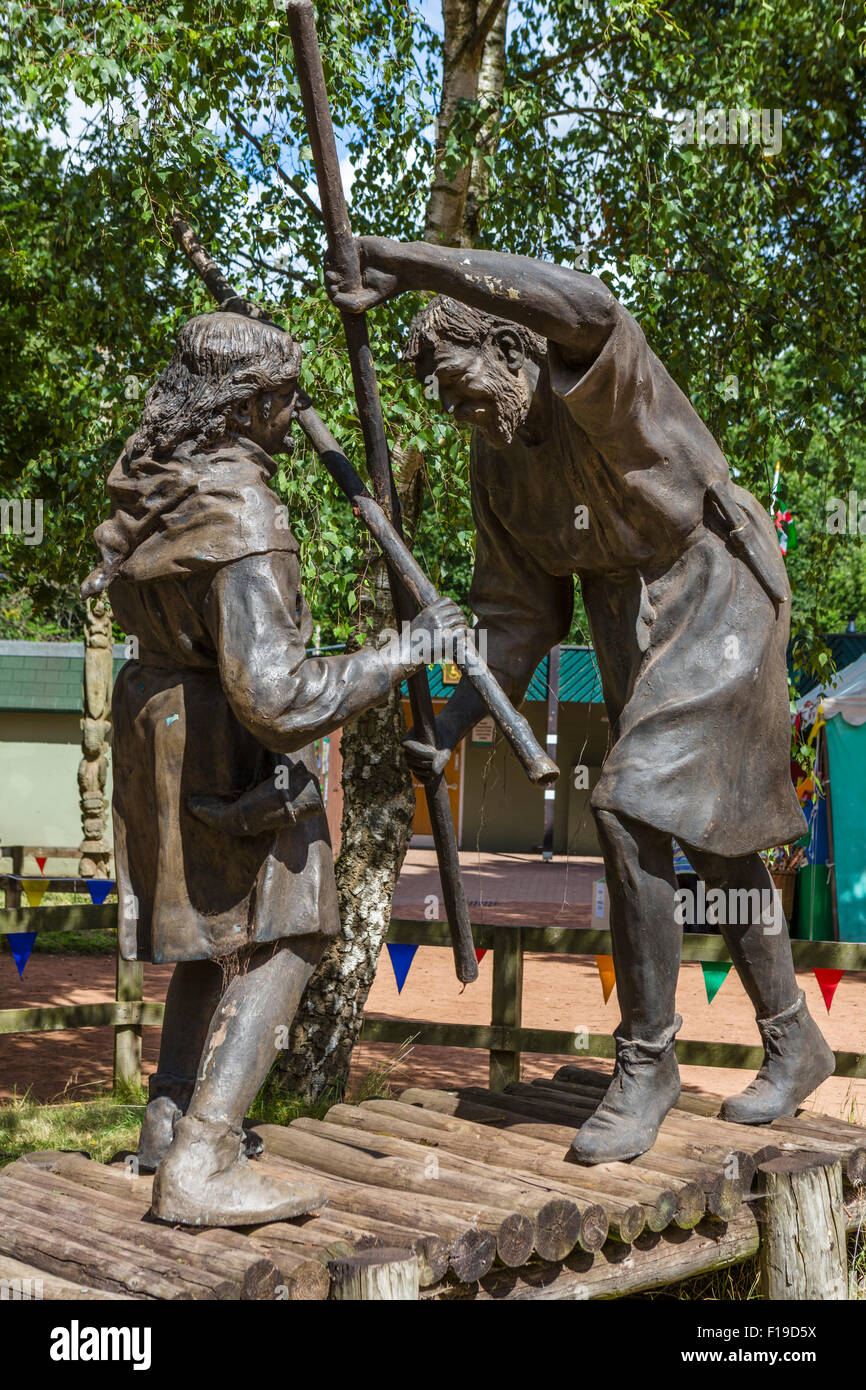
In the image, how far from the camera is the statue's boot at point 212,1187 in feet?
9.36

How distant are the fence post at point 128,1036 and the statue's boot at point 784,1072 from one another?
11.1ft

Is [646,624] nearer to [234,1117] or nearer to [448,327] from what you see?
[448,327]

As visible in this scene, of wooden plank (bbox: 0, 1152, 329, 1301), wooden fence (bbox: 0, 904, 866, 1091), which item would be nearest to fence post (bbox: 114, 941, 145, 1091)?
wooden fence (bbox: 0, 904, 866, 1091)

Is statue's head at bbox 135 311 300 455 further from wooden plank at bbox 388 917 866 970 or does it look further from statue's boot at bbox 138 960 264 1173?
wooden plank at bbox 388 917 866 970

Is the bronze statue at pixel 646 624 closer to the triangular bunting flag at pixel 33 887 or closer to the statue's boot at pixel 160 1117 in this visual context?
the statue's boot at pixel 160 1117

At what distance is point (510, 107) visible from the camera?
636 cm

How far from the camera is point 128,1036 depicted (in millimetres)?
6613

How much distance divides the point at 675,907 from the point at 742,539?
35.7 inches

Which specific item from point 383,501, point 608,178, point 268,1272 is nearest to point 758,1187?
point 268,1272

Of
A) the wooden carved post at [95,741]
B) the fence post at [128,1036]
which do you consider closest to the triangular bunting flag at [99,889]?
the fence post at [128,1036]

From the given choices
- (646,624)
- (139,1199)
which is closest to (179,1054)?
(139,1199)

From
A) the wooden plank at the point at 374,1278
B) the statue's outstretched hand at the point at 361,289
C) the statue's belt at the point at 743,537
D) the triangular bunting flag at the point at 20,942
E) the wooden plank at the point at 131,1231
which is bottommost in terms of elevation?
the wooden plank at the point at 374,1278

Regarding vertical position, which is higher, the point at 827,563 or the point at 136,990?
the point at 827,563

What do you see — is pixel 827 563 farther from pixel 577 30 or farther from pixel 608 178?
pixel 577 30
